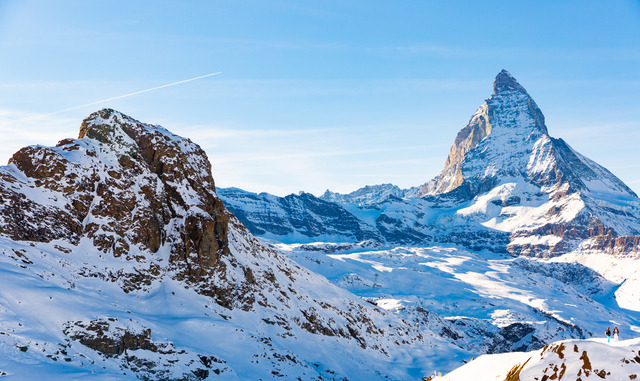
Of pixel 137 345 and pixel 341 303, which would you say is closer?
pixel 137 345

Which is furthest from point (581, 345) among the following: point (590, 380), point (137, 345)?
point (137, 345)

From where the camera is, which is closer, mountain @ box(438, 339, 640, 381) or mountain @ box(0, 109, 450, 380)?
mountain @ box(438, 339, 640, 381)

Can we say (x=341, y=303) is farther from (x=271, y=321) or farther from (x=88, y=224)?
(x=88, y=224)

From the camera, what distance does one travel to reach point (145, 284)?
55719 mm

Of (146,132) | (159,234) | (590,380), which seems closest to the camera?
(590,380)

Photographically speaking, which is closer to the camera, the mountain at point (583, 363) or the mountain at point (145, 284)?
the mountain at point (583, 363)

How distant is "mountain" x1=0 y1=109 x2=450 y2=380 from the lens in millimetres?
37062

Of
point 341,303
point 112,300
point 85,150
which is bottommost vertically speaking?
point 341,303

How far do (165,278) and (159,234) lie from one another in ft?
22.9

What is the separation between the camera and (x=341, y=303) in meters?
87.7

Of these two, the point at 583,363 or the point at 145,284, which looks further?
the point at 145,284

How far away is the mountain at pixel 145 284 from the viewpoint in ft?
122

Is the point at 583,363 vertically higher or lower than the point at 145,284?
higher

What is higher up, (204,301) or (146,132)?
(146,132)
